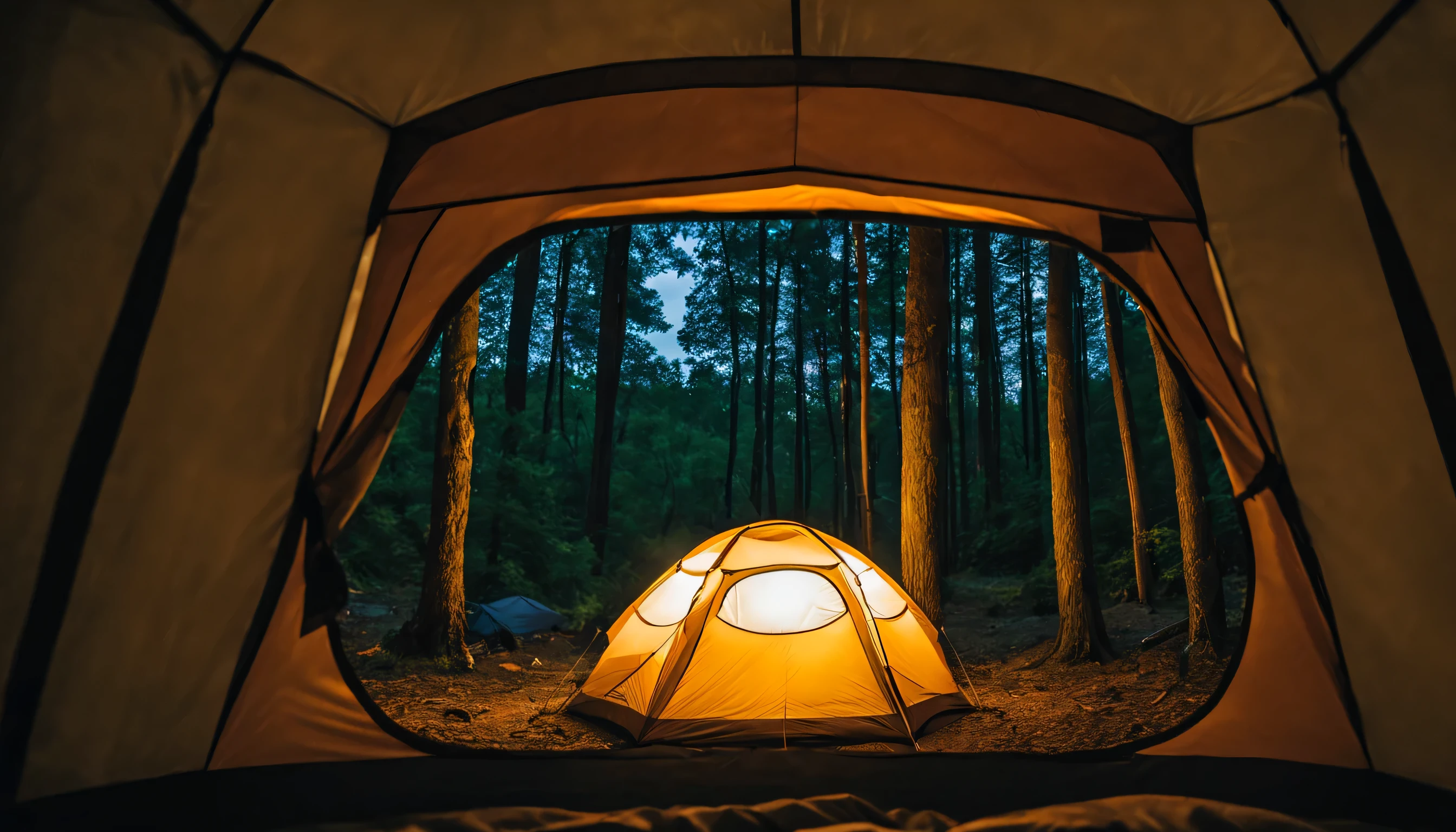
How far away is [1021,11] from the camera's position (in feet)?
7.33

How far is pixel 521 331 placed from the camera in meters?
12.3

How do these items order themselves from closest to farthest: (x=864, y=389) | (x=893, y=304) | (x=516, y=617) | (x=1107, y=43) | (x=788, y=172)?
(x=1107, y=43) → (x=788, y=172) → (x=516, y=617) → (x=864, y=389) → (x=893, y=304)

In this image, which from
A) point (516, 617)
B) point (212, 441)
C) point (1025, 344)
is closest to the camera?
point (212, 441)

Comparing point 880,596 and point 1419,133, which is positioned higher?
point 1419,133

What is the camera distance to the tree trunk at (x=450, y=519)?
6434 mm

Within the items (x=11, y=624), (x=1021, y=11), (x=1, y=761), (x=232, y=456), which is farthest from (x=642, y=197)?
(x=1, y=761)

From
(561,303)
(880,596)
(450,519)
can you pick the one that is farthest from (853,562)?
(561,303)

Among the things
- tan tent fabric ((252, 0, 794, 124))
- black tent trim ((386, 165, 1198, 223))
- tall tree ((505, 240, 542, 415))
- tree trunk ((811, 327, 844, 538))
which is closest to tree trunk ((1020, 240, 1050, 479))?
tree trunk ((811, 327, 844, 538))

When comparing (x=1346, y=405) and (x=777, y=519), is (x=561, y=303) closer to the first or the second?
(x=777, y=519)

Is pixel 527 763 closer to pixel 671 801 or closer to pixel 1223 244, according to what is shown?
pixel 671 801

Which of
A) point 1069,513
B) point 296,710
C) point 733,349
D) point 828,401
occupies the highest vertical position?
point 733,349

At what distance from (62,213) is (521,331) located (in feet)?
35.2

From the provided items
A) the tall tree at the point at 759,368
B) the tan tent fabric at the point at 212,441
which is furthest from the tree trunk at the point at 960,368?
the tan tent fabric at the point at 212,441

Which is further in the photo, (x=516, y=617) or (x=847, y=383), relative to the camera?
(x=847, y=383)
